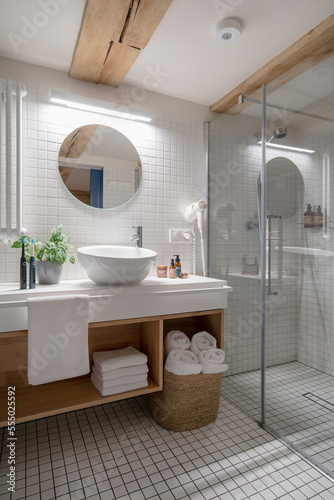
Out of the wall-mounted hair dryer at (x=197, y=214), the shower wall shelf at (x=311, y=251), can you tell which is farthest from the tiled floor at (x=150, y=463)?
the wall-mounted hair dryer at (x=197, y=214)

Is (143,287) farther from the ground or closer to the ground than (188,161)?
closer to the ground

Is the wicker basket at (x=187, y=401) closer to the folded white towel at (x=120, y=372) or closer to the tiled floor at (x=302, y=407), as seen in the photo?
the folded white towel at (x=120, y=372)

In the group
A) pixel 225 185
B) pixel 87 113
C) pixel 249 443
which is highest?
pixel 87 113

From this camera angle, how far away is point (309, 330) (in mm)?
1649

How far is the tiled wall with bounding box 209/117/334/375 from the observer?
5.16 feet

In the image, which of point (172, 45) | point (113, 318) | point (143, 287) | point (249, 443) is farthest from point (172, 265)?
point (172, 45)

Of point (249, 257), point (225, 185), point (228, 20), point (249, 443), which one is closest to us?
point (228, 20)

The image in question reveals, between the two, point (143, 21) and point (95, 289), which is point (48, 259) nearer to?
point (95, 289)

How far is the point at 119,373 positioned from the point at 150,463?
1.53 ft

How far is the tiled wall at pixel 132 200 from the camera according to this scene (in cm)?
193

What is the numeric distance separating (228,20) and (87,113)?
1.03 meters

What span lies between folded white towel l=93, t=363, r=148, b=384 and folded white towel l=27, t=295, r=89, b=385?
0.20m

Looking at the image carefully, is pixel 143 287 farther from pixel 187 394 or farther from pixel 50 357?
pixel 187 394

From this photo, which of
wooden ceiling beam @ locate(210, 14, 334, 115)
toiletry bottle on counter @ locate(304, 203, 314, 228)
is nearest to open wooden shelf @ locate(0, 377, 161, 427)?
toiletry bottle on counter @ locate(304, 203, 314, 228)
